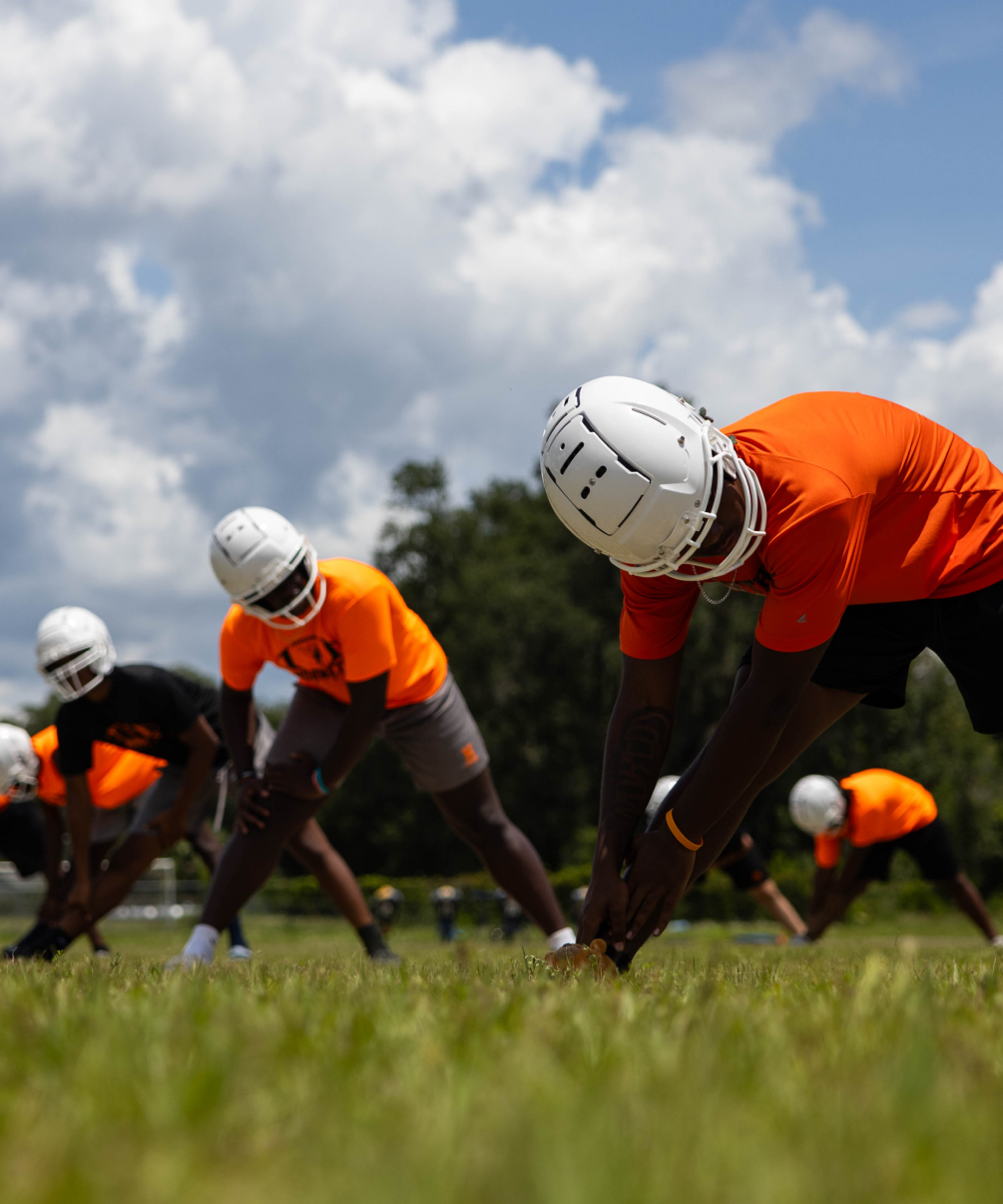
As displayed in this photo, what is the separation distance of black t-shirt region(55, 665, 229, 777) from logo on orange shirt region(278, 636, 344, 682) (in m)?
1.57

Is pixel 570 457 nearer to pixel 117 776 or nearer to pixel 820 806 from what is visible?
pixel 117 776

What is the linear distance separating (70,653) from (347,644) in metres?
2.69

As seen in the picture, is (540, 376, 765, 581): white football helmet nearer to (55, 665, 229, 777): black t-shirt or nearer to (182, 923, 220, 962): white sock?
(182, 923, 220, 962): white sock

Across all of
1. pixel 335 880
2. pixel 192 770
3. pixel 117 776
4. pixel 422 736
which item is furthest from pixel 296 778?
pixel 117 776

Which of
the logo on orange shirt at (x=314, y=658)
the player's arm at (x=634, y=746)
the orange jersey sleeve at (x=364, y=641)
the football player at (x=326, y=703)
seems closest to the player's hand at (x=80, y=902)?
the football player at (x=326, y=703)

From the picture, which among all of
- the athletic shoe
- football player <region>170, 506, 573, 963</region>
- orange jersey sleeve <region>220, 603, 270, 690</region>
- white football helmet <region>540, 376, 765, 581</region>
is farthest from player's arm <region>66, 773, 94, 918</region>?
white football helmet <region>540, 376, 765, 581</region>

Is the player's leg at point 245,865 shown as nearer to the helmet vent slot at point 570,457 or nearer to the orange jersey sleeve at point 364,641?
the orange jersey sleeve at point 364,641

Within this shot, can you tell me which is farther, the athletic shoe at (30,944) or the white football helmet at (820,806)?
the white football helmet at (820,806)

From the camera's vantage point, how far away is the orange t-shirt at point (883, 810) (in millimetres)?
11438

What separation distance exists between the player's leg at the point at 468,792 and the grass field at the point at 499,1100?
4.17m

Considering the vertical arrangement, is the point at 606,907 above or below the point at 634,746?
below

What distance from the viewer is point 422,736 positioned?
686 cm

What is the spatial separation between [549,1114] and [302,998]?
129 centimetres

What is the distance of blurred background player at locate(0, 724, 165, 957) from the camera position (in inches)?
413
